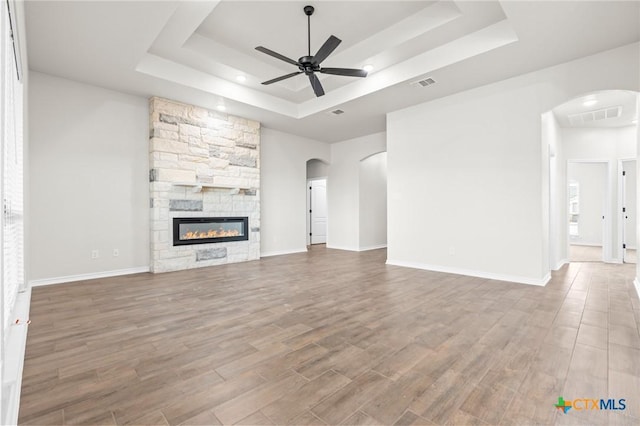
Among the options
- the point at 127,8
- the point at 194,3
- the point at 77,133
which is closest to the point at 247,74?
the point at 194,3

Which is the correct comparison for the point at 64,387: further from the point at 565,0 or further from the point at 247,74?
the point at 565,0

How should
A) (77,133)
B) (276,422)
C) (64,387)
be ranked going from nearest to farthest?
(276,422) → (64,387) → (77,133)

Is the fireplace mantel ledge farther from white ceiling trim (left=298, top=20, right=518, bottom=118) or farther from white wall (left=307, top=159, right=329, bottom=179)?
white wall (left=307, top=159, right=329, bottom=179)

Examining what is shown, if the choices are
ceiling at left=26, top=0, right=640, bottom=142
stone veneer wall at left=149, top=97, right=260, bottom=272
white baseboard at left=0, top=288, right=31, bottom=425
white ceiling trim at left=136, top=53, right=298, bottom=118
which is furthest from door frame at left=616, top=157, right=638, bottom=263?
white baseboard at left=0, top=288, right=31, bottom=425

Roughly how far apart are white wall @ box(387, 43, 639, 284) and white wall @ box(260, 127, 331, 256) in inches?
103

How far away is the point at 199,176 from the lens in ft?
18.0

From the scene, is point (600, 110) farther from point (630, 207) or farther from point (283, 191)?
point (283, 191)

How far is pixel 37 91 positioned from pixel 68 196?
4.83 feet

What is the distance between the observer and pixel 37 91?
4.17 meters

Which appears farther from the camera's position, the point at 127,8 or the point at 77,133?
the point at 77,133

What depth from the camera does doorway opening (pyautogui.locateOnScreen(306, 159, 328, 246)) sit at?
30.7 ft

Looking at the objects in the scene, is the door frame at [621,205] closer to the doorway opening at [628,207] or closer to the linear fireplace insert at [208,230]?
the doorway opening at [628,207]

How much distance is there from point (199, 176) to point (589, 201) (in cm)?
1086

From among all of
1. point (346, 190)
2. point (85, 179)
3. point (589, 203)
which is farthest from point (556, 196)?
point (85, 179)
